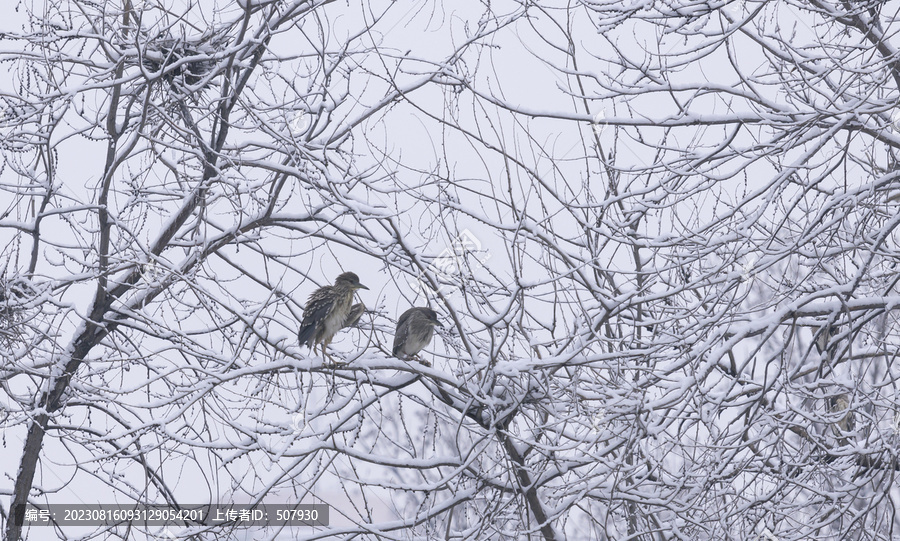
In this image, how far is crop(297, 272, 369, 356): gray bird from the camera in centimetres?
668

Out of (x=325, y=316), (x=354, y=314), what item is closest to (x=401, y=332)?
(x=354, y=314)

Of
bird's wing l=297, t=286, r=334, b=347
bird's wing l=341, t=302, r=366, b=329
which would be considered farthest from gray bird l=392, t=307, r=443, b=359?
→ bird's wing l=297, t=286, r=334, b=347

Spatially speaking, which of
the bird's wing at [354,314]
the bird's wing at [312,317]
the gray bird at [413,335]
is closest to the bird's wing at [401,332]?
the gray bird at [413,335]

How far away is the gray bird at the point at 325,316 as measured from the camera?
6.68 metres

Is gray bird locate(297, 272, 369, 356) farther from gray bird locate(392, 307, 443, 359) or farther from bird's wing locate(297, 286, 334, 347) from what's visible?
gray bird locate(392, 307, 443, 359)

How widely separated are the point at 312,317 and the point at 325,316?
99 mm

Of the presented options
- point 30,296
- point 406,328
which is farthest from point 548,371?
point 30,296

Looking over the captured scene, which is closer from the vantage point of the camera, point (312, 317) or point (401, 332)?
point (312, 317)

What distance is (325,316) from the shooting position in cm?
673

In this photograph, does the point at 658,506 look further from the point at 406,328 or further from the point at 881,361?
the point at 881,361

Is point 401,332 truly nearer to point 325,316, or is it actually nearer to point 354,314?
point 354,314

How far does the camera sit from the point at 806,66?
5648mm

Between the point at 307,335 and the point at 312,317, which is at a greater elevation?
the point at 312,317

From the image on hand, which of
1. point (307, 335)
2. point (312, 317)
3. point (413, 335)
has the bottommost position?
point (413, 335)
